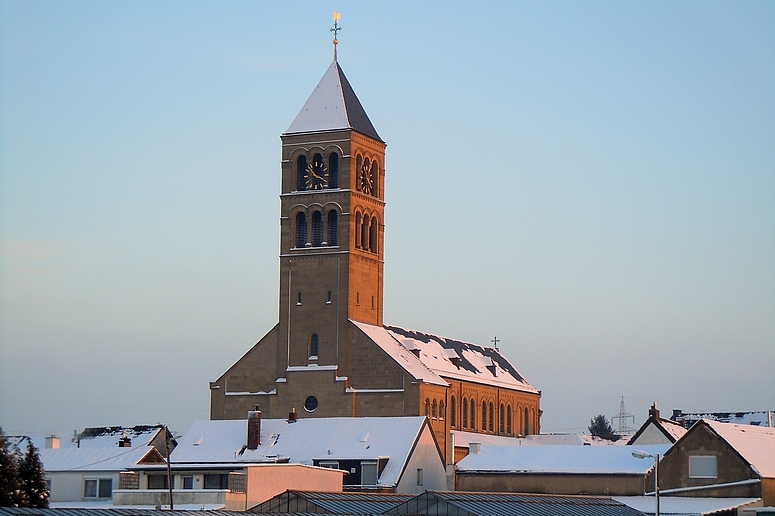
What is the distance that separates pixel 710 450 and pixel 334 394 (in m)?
28.5

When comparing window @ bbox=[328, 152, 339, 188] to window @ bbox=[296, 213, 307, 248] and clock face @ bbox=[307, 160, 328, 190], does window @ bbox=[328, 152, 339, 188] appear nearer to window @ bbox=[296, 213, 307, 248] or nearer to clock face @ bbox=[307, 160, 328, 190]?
clock face @ bbox=[307, 160, 328, 190]

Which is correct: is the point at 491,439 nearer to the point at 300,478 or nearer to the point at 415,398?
the point at 415,398

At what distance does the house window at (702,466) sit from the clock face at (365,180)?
33550 mm

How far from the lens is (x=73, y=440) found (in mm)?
105062

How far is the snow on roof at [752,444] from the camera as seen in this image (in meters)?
80.4

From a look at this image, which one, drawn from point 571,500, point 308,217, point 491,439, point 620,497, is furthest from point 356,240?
point 571,500

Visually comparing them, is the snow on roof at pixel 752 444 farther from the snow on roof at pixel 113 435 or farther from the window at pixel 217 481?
the snow on roof at pixel 113 435

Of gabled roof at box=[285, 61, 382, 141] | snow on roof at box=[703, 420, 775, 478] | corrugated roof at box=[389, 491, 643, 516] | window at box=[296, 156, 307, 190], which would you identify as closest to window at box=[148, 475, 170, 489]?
corrugated roof at box=[389, 491, 643, 516]

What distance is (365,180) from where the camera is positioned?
108000mm

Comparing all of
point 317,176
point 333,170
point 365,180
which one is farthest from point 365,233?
point 317,176

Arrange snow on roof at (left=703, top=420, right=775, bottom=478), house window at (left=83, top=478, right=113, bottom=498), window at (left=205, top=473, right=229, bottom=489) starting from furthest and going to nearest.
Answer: house window at (left=83, top=478, right=113, bottom=498), snow on roof at (left=703, top=420, right=775, bottom=478), window at (left=205, top=473, right=229, bottom=489)

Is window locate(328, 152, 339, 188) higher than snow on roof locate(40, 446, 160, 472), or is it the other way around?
window locate(328, 152, 339, 188)

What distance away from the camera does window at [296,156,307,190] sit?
352 ft

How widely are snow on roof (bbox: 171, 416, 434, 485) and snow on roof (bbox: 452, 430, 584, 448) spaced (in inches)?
514
